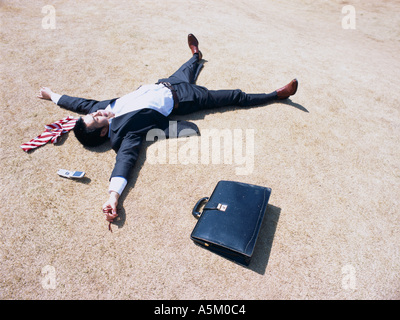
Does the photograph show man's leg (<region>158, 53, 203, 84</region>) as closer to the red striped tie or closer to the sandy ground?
the sandy ground

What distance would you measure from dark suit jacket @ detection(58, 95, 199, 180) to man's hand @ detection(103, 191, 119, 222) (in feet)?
1.04

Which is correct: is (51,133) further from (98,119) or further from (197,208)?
(197,208)

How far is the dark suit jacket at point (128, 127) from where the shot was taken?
3.26 m

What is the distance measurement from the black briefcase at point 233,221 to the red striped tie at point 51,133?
2.57 meters

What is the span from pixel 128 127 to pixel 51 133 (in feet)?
4.21

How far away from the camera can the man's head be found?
3426 millimetres

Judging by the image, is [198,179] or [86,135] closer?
[198,179]

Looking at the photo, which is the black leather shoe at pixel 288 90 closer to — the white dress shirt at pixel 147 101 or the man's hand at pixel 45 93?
the white dress shirt at pixel 147 101

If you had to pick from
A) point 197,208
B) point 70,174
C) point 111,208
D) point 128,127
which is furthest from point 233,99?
point 70,174

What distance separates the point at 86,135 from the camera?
346 cm

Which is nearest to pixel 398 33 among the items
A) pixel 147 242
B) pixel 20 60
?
pixel 147 242

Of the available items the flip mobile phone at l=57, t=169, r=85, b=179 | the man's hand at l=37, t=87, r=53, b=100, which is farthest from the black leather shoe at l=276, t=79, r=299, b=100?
the man's hand at l=37, t=87, r=53, b=100

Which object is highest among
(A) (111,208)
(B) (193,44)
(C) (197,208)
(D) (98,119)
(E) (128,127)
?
(B) (193,44)
